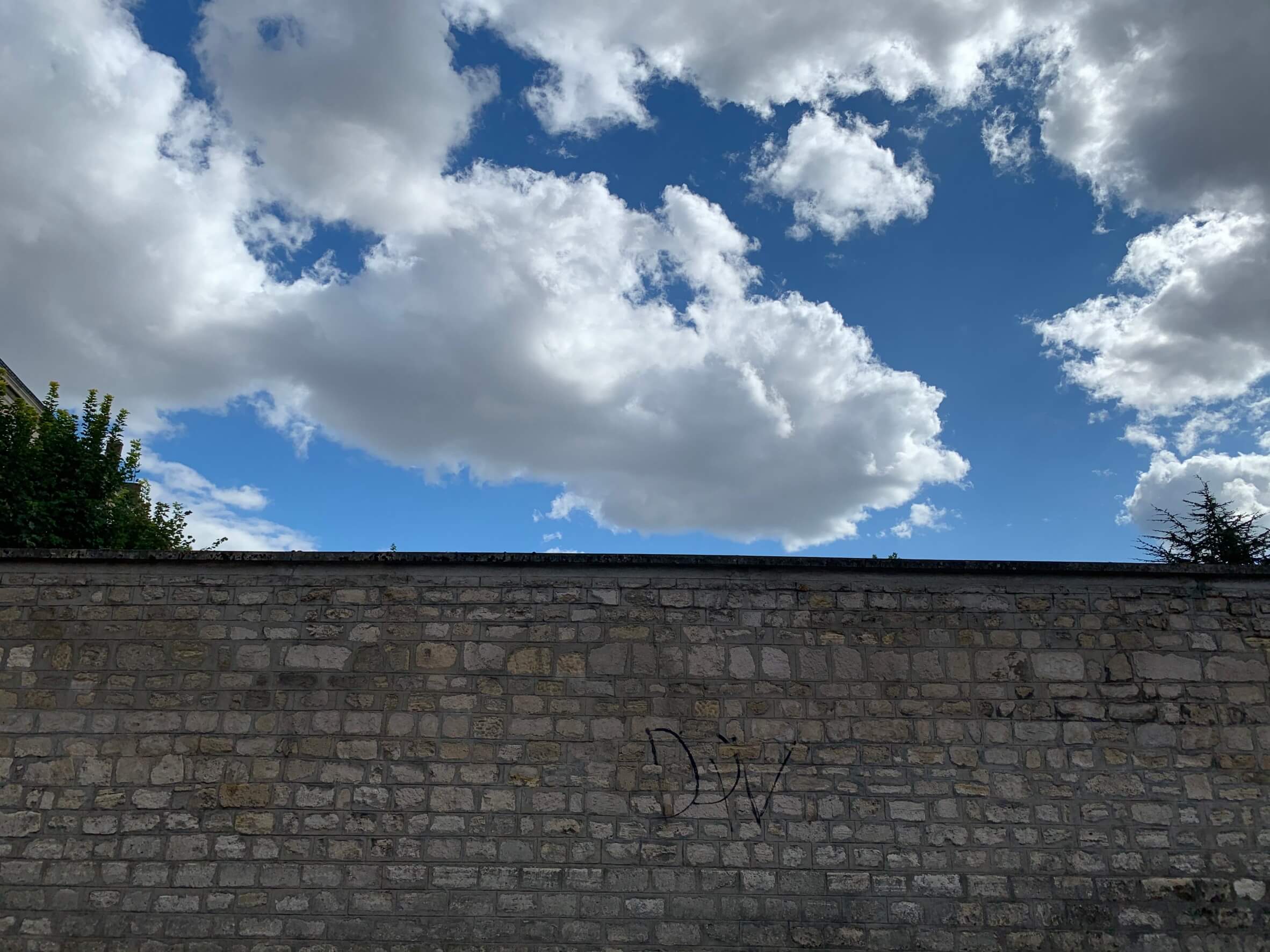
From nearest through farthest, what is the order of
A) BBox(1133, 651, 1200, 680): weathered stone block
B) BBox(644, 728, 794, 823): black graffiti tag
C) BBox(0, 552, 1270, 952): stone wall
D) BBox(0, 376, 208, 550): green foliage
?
BBox(0, 552, 1270, 952): stone wall
BBox(644, 728, 794, 823): black graffiti tag
BBox(1133, 651, 1200, 680): weathered stone block
BBox(0, 376, 208, 550): green foliage

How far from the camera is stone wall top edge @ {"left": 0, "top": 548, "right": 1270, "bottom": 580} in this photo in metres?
5.69

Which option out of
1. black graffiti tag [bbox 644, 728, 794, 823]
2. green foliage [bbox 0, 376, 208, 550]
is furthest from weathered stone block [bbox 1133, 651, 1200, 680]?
green foliage [bbox 0, 376, 208, 550]

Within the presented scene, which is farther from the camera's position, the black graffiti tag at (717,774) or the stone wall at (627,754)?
the black graffiti tag at (717,774)

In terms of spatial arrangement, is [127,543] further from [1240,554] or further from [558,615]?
[1240,554]

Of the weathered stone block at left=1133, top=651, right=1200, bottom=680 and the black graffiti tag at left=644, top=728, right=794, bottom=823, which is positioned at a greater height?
the weathered stone block at left=1133, top=651, right=1200, bottom=680

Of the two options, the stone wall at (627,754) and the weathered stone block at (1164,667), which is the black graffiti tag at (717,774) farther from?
the weathered stone block at (1164,667)

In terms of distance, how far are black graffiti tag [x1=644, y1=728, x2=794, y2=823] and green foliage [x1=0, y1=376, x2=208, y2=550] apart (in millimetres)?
9351

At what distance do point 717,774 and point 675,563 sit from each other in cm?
135

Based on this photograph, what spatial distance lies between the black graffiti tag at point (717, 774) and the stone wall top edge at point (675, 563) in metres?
1.08

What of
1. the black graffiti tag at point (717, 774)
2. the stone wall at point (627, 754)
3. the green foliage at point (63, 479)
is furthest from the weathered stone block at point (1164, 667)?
the green foliage at point (63, 479)

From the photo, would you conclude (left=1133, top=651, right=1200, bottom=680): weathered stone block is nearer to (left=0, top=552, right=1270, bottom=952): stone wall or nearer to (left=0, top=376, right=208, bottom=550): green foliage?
(left=0, top=552, right=1270, bottom=952): stone wall

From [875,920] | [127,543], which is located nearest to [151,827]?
[875,920]

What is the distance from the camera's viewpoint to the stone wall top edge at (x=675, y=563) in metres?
5.69

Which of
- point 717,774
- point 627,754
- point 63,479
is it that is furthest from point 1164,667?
point 63,479
